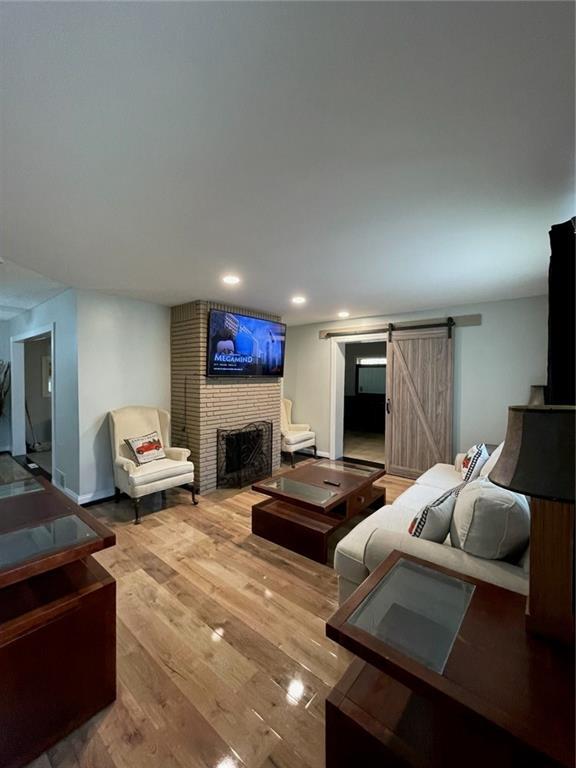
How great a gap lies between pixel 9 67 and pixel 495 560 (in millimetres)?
2556

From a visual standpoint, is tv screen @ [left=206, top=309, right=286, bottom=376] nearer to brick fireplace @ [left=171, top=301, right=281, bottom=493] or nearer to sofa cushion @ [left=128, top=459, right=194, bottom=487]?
brick fireplace @ [left=171, top=301, right=281, bottom=493]

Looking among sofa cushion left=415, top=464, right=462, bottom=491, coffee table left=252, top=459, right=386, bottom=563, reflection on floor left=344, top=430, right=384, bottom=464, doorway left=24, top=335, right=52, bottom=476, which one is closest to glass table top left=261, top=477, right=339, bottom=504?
coffee table left=252, top=459, right=386, bottom=563

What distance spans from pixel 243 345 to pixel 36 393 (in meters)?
4.72

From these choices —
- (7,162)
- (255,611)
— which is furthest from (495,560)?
(7,162)

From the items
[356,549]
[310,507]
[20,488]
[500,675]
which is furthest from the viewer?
[310,507]

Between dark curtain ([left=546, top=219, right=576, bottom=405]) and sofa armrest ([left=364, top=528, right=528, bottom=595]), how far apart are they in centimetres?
76

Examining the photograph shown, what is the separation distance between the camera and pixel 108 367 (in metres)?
3.76

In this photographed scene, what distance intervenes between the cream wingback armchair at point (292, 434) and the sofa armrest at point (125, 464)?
7.75 feet

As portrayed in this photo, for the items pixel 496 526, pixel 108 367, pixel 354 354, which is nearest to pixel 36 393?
pixel 108 367

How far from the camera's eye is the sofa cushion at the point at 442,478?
122 inches

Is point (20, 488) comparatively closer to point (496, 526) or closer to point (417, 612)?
point (417, 612)

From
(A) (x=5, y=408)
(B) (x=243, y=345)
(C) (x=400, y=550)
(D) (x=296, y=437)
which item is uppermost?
(B) (x=243, y=345)

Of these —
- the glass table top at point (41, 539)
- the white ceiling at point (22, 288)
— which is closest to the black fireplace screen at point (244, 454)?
the white ceiling at point (22, 288)

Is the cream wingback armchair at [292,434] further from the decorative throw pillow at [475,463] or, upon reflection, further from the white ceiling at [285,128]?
the white ceiling at [285,128]
